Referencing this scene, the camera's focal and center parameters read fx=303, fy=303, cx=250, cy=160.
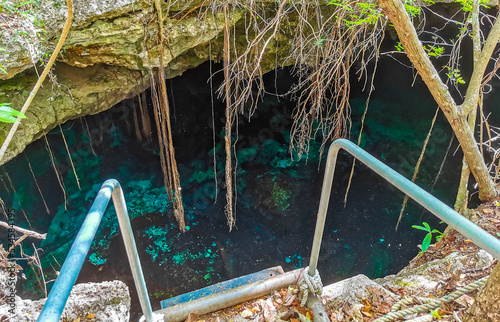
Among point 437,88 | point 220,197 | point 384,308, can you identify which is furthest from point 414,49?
point 220,197

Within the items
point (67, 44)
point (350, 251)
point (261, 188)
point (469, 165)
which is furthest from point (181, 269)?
point (469, 165)

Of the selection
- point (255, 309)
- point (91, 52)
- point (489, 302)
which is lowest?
point (255, 309)

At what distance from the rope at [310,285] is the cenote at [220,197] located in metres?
1.86

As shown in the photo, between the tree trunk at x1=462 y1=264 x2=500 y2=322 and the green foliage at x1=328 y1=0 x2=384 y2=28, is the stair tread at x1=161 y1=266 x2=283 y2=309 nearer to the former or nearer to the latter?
the tree trunk at x1=462 y1=264 x2=500 y2=322

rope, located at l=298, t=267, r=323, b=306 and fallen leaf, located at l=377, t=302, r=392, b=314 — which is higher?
rope, located at l=298, t=267, r=323, b=306

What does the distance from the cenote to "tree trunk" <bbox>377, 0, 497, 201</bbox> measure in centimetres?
134

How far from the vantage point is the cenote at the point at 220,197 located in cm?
396

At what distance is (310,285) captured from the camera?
4.95 feet

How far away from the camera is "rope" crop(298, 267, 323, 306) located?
4.91ft

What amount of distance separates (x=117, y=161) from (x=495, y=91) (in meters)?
7.14

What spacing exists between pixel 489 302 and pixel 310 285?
709 mm

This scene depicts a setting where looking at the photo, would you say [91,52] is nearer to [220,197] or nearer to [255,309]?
[220,197]

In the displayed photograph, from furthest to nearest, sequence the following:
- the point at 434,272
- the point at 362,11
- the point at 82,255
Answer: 1. the point at 362,11
2. the point at 434,272
3. the point at 82,255

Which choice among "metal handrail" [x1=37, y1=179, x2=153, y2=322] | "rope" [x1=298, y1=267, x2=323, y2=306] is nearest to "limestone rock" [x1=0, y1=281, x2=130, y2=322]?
"metal handrail" [x1=37, y1=179, x2=153, y2=322]
